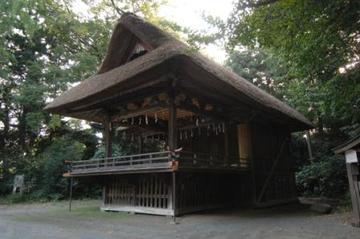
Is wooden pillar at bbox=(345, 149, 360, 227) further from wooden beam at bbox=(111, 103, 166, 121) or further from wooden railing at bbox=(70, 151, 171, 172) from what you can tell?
wooden beam at bbox=(111, 103, 166, 121)

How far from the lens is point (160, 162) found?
11.6 meters

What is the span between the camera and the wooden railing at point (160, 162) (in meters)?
10.9

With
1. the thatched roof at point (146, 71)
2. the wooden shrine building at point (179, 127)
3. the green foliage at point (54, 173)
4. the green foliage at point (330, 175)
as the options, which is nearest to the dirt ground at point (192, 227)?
the wooden shrine building at point (179, 127)

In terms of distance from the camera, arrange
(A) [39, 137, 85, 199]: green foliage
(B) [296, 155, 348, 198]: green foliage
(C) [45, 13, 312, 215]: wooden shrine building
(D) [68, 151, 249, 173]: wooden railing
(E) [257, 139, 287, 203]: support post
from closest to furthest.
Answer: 1. (D) [68, 151, 249, 173]: wooden railing
2. (C) [45, 13, 312, 215]: wooden shrine building
3. (E) [257, 139, 287, 203]: support post
4. (B) [296, 155, 348, 198]: green foliage
5. (A) [39, 137, 85, 199]: green foliage

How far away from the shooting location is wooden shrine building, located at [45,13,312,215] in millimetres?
11305

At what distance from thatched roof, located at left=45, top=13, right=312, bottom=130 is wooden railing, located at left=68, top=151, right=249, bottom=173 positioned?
2320mm

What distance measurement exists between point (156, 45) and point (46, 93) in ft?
40.6

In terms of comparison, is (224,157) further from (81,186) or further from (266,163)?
(81,186)

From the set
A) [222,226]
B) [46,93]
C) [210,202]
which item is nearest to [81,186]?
[46,93]

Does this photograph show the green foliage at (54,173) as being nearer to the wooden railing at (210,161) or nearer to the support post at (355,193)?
the wooden railing at (210,161)

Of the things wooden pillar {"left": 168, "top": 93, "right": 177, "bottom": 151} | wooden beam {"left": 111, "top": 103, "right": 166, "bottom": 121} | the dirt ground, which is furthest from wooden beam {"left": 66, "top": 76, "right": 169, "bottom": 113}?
the dirt ground

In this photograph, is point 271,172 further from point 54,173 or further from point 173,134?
point 54,173

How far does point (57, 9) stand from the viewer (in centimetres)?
1847

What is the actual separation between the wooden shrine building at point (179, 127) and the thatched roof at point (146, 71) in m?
0.04
